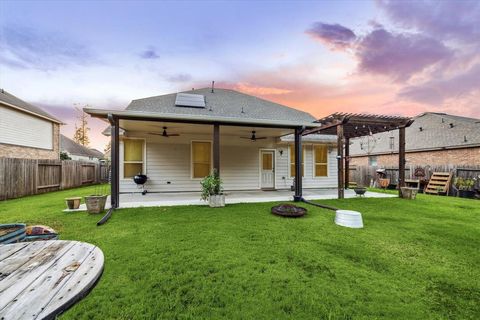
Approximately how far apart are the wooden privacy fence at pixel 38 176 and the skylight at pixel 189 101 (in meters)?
7.01

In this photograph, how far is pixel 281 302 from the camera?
211 cm

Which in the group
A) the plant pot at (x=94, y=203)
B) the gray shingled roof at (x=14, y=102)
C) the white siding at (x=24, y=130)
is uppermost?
the gray shingled roof at (x=14, y=102)

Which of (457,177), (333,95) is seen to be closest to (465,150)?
(457,177)

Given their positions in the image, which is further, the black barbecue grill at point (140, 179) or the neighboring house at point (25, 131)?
the neighboring house at point (25, 131)

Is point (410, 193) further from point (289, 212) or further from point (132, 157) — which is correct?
point (132, 157)

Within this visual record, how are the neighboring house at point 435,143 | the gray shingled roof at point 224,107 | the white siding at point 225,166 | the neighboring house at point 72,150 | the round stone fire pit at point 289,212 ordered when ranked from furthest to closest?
the neighboring house at point 72,150, the neighboring house at point 435,143, the white siding at point 225,166, the gray shingled roof at point 224,107, the round stone fire pit at point 289,212

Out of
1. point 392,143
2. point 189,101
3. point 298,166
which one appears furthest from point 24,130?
point 392,143

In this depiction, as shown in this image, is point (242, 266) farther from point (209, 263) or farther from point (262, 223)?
point (262, 223)

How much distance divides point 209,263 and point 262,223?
2.18 meters

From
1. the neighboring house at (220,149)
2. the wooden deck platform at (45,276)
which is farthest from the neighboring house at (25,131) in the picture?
the wooden deck platform at (45,276)

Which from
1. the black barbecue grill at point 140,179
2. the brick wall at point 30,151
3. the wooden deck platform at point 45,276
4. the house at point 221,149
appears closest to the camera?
the wooden deck platform at point 45,276

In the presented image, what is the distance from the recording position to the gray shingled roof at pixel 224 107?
864 centimetres

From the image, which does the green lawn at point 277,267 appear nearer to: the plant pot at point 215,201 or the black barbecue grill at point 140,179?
the plant pot at point 215,201

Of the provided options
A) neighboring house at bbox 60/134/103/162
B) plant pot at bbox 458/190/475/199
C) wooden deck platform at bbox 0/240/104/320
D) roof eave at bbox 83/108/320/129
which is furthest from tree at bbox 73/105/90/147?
plant pot at bbox 458/190/475/199
